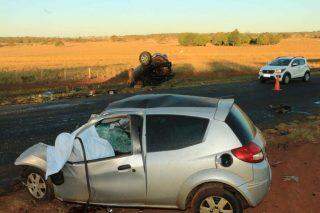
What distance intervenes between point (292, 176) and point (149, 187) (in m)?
3.20

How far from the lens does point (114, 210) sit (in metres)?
6.87

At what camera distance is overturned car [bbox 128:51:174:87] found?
2789cm

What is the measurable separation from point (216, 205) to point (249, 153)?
2.63 feet

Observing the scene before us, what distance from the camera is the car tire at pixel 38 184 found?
6.93 metres

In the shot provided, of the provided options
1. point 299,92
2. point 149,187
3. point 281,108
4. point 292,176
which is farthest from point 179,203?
point 299,92

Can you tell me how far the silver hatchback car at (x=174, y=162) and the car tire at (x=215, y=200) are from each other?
0.01 m

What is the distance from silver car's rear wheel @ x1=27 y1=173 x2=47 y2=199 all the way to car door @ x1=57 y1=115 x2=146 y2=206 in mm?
735

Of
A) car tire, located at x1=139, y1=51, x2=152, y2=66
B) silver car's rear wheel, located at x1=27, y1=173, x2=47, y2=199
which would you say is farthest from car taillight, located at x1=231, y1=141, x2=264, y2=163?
car tire, located at x1=139, y1=51, x2=152, y2=66

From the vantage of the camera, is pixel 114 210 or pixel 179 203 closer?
pixel 179 203

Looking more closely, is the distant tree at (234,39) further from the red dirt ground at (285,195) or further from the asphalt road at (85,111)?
the red dirt ground at (285,195)

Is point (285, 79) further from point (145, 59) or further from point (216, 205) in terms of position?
point (216, 205)

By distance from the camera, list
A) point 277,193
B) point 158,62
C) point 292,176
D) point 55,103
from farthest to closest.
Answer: point 158,62 < point 55,103 < point 292,176 < point 277,193

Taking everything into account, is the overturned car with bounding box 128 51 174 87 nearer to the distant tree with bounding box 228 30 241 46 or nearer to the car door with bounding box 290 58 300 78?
the car door with bounding box 290 58 300 78

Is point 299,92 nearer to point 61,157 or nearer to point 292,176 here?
point 292,176
